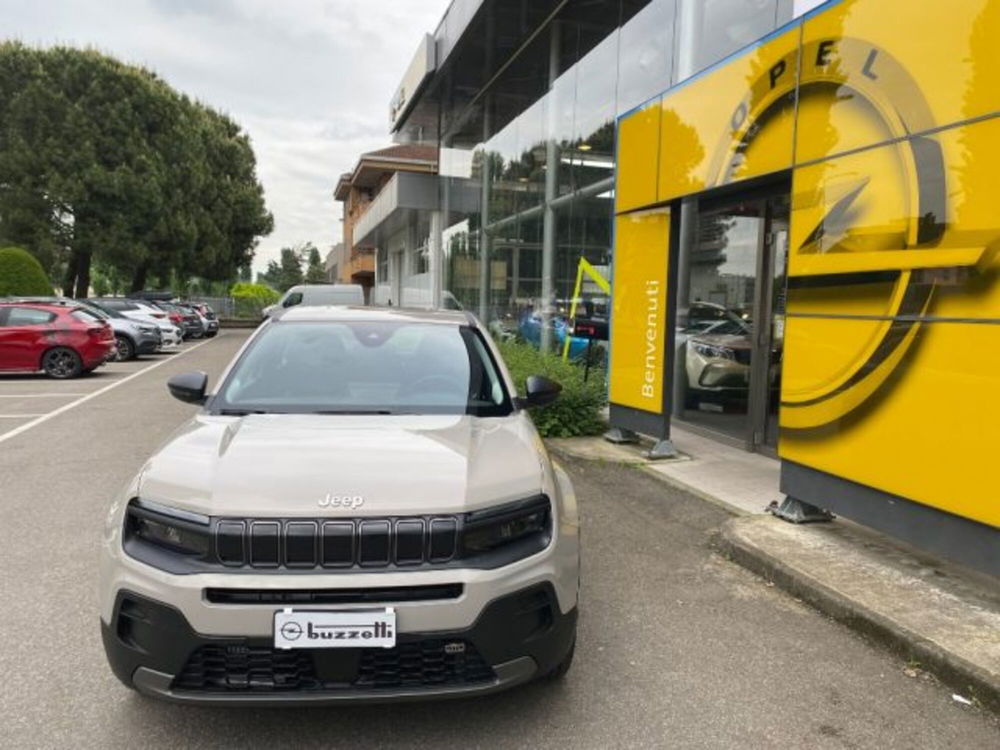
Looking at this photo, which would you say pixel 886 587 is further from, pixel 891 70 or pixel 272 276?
pixel 272 276

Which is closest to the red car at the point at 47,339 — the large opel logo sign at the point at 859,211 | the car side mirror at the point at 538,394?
the car side mirror at the point at 538,394

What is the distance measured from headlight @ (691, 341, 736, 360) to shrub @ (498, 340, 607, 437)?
131 centimetres

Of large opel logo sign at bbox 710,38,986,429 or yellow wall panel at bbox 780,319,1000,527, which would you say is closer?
yellow wall panel at bbox 780,319,1000,527

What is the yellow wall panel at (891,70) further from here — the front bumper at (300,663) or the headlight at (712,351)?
the headlight at (712,351)

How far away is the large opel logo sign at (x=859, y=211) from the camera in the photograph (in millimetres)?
4352

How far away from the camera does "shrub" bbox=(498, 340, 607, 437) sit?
9.18 meters

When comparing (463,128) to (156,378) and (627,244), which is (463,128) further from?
(627,244)

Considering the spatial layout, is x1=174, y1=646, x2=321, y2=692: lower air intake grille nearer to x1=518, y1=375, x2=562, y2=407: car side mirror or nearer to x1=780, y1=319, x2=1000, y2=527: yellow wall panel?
x1=518, y1=375, x2=562, y2=407: car side mirror

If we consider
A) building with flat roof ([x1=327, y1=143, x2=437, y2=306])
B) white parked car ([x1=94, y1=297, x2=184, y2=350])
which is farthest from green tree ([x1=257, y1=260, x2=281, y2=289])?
white parked car ([x1=94, y1=297, x2=184, y2=350])

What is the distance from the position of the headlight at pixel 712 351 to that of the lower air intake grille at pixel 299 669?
707 centimetres

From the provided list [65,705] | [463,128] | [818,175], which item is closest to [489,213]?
[463,128]

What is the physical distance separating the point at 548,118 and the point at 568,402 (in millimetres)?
8540

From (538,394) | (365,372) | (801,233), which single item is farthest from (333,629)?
(801,233)

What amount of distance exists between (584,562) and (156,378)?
1380cm
